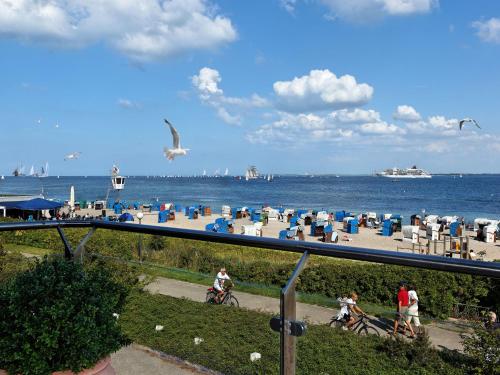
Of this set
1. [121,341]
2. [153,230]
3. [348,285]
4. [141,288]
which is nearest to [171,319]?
[141,288]

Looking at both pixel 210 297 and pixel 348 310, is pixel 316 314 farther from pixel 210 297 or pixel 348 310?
pixel 210 297

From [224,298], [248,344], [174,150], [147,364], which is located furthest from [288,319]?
[174,150]

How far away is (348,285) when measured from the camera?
8.61 m

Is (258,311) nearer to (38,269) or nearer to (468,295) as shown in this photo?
(38,269)

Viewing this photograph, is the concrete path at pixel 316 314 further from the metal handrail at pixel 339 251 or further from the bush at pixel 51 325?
the bush at pixel 51 325

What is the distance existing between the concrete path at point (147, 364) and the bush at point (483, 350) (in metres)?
1.57

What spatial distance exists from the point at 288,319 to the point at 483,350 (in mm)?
1151

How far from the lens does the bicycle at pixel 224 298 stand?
114 inches

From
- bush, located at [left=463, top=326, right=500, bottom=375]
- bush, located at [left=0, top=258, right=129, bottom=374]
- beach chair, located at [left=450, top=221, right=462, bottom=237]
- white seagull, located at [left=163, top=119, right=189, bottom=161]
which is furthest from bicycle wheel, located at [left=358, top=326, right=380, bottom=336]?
beach chair, located at [left=450, top=221, right=462, bottom=237]

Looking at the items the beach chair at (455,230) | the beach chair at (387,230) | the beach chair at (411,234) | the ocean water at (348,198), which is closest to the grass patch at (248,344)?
the beach chair at (411,234)

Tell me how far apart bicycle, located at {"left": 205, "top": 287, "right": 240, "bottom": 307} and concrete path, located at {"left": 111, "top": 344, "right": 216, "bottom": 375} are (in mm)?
450

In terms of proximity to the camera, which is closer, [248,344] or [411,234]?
[248,344]

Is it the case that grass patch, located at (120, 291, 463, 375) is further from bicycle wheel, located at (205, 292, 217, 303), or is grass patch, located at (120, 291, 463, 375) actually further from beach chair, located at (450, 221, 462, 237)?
beach chair, located at (450, 221, 462, 237)

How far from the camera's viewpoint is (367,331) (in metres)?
2.55
